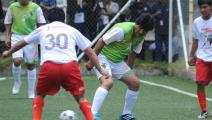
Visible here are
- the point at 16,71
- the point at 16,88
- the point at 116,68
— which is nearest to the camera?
the point at 116,68

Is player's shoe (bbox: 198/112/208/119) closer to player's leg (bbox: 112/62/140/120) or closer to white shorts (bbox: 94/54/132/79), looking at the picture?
player's leg (bbox: 112/62/140/120)

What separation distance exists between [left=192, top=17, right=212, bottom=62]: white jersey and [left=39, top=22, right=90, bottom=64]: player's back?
2.90 metres

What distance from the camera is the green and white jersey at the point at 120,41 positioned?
32.0ft

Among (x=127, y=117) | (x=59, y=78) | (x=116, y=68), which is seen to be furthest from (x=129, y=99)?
(x=59, y=78)

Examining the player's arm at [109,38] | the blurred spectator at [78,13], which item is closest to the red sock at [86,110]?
the player's arm at [109,38]

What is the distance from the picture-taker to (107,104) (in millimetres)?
12398

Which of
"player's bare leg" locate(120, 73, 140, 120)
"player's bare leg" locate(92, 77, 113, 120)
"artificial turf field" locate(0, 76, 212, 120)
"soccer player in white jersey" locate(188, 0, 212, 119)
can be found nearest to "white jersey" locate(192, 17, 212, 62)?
"soccer player in white jersey" locate(188, 0, 212, 119)

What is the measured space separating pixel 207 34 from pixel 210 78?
670 mm

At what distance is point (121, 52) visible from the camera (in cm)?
1002

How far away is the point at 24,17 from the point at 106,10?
523 cm

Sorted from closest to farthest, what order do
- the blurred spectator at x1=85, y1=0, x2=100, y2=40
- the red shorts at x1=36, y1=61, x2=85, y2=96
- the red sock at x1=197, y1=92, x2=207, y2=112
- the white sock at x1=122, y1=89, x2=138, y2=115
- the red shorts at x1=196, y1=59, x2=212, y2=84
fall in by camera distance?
1. the red shorts at x1=36, y1=61, x2=85, y2=96
2. the white sock at x1=122, y1=89, x2=138, y2=115
3. the red sock at x1=197, y1=92, x2=207, y2=112
4. the red shorts at x1=196, y1=59, x2=212, y2=84
5. the blurred spectator at x1=85, y1=0, x2=100, y2=40

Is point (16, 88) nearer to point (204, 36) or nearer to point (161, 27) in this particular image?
point (204, 36)

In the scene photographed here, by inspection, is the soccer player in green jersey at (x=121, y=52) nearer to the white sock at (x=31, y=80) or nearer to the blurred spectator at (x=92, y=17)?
the white sock at (x=31, y=80)

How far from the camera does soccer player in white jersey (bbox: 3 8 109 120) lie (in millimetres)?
8469
